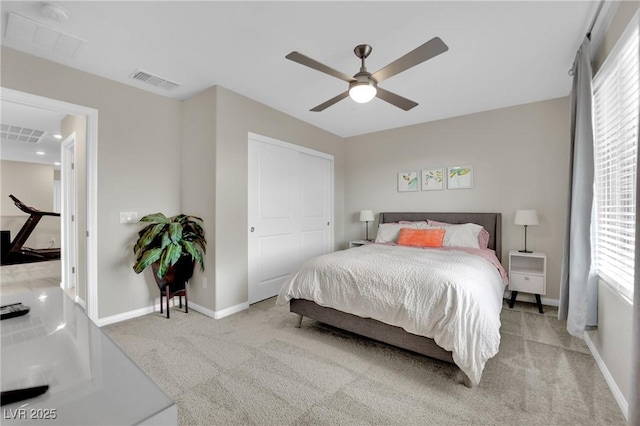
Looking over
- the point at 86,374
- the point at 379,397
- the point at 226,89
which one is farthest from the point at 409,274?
the point at 226,89

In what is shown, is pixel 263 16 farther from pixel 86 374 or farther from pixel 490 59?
pixel 86 374

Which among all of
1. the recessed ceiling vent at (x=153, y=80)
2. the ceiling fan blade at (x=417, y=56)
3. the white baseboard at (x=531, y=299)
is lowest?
the white baseboard at (x=531, y=299)

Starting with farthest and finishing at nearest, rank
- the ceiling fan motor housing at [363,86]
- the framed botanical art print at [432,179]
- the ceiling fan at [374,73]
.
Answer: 1. the framed botanical art print at [432,179]
2. the ceiling fan motor housing at [363,86]
3. the ceiling fan at [374,73]

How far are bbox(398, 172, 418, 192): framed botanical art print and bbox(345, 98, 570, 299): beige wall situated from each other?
0.09 m

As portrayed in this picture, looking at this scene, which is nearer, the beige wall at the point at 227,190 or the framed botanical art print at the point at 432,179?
the beige wall at the point at 227,190

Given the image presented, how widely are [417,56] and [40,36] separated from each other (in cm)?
294

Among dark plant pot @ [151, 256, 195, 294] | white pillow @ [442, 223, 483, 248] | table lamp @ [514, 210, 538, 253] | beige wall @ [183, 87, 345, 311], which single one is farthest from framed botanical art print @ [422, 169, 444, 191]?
dark plant pot @ [151, 256, 195, 294]

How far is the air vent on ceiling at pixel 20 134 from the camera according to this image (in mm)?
4457

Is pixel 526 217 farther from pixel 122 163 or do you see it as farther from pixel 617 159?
pixel 122 163

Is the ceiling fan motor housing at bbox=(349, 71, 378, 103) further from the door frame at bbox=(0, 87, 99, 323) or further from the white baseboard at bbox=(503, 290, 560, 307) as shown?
the white baseboard at bbox=(503, 290, 560, 307)

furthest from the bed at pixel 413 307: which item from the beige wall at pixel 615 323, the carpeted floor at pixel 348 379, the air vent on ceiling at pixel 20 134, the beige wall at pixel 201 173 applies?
the air vent on ceiling at pixel 20 134

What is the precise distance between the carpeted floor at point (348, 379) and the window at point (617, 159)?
779 mm

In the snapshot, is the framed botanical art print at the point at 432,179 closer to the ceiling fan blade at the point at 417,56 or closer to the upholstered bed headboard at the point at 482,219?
the upholstered bed headboard at the point at 482,219

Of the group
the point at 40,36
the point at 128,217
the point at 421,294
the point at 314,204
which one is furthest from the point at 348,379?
the point at 40,36
